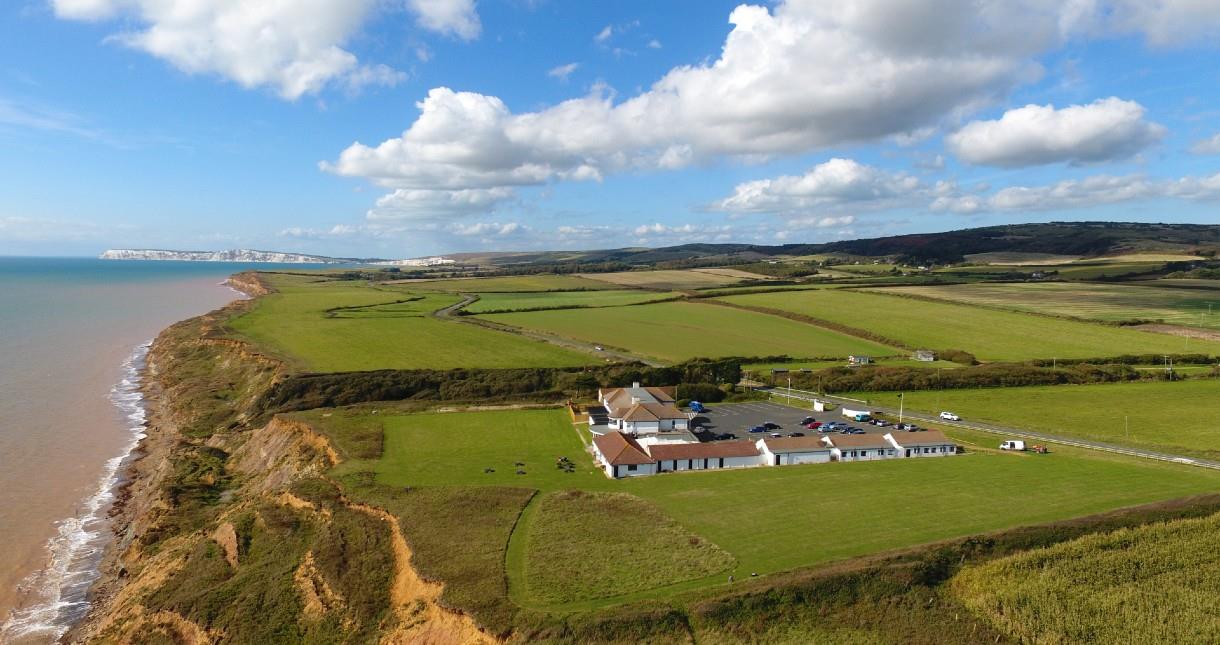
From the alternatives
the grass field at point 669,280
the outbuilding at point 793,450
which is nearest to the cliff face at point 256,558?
the outbuilding at point 793,450

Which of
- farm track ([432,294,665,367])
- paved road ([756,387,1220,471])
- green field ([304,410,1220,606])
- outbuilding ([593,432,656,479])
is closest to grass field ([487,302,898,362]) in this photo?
farm track ([432,294,665,367])

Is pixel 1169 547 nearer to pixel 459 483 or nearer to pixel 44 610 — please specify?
pixel 459 483

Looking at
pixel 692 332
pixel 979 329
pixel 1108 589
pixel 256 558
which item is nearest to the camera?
pixel 1108 589

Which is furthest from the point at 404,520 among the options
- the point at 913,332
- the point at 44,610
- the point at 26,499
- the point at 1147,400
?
the point at 913,332

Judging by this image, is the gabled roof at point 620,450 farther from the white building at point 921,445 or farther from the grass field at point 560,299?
the grass field at point 560,299

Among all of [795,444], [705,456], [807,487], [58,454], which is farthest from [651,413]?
[58,454]

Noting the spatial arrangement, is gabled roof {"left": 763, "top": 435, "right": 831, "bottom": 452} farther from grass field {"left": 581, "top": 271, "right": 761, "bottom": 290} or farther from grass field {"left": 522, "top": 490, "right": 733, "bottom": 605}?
grass field {"left": 581, "top": 271, "right": 761, "bottom": 290}

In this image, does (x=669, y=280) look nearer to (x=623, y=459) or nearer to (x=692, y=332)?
(x=692, y=332)
